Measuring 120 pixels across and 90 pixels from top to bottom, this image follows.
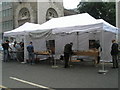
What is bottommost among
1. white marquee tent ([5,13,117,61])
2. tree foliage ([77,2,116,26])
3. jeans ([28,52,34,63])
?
jeans ([28,52,34,63])

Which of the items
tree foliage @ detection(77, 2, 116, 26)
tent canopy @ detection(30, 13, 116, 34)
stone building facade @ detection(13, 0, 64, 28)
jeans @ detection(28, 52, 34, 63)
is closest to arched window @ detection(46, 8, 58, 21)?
stone building facade @ detection(13, 0, 64, 28)

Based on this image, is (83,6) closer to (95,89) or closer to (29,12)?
(29,12)

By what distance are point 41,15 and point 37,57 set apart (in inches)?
1173

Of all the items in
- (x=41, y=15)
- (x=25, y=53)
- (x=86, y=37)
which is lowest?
(x=25, y=53)

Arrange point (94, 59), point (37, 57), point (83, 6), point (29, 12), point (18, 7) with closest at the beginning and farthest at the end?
point (94, 59) < point (37, 57) < point (83, 6) < point (29, 12) < point (18, 7)

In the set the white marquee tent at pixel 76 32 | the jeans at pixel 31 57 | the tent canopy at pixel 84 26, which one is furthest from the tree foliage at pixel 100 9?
the jeans at pixel 31 57

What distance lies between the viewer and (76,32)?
15461 mm

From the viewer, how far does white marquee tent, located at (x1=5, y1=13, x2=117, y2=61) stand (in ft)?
38.8

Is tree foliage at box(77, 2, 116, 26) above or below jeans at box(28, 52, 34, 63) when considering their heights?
above

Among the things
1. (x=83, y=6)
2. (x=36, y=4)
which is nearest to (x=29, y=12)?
(x=36, y=4)

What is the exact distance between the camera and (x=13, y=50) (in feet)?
59.2

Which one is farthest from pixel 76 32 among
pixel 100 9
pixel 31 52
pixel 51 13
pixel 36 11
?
pixel 51 13

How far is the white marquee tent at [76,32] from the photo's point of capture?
38.8 ft

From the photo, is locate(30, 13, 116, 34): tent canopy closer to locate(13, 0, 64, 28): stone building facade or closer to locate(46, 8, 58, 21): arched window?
locate(13, 0, 64, 28): stone building facade
